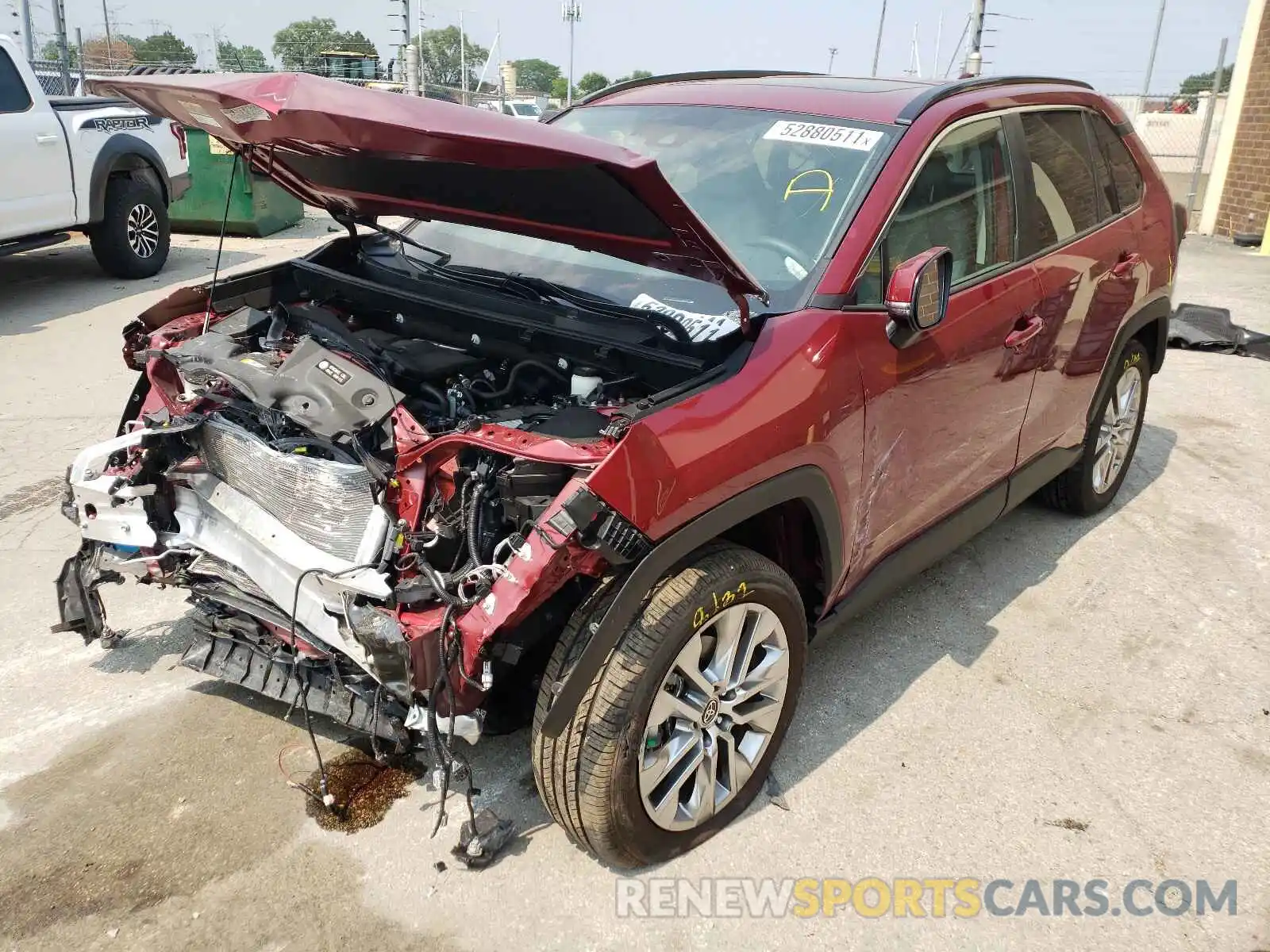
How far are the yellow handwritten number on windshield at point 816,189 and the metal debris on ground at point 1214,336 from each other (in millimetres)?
6226

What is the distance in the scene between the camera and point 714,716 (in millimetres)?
2660

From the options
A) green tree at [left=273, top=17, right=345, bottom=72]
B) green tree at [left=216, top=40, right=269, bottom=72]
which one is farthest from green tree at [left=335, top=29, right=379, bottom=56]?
green tree at [left=216, top=40, right=269, bottom=72]

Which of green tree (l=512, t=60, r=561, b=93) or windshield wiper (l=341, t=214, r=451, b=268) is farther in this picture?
green tree (l=512, t=60, r=561, b=93)

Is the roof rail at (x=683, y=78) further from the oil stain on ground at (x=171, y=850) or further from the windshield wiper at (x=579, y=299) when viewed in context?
the oil stain on ground at (x=171, y=850)

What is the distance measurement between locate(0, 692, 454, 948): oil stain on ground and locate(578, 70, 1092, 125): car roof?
2.68 metres

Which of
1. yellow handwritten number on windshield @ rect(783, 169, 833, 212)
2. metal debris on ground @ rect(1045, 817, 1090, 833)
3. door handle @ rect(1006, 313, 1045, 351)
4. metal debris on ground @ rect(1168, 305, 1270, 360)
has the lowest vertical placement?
metal debris on ground @ rect(1045, 817, 1090, 833)

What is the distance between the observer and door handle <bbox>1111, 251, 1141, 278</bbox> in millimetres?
4148

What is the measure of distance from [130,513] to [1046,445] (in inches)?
136

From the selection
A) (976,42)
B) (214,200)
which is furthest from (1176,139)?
(214,200)

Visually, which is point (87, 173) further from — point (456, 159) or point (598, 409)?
point (598, 409)

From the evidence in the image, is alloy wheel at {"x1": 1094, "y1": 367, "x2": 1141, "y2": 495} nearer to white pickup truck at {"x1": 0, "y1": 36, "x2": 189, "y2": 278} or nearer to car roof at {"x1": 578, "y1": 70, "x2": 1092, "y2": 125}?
car roof at {"x1": 578, "y1": 70, "x2": 1092, "y2": 125}

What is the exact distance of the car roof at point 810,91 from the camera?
324cm

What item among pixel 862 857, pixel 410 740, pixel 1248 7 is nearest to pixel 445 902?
pixel 410 740

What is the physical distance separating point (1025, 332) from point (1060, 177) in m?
0.81
